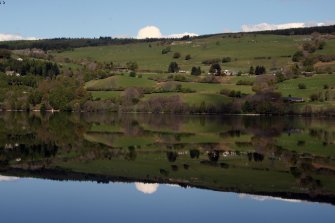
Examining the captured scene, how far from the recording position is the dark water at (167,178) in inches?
966

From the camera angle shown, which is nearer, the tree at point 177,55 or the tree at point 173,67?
the tree at point 173,67

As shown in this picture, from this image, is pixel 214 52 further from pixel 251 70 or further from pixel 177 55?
pixel 251 70

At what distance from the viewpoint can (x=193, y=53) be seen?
180125 mm

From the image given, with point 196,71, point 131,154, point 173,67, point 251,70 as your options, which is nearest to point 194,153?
point 131,154

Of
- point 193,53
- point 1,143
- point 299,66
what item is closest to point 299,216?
point 1,143

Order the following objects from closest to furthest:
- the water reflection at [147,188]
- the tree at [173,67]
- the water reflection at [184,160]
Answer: the water reflection at [147,188] → the water reflection at [184,160] → the tree at [173,67]

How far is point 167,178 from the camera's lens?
109ft

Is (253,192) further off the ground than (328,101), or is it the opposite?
(253,192)

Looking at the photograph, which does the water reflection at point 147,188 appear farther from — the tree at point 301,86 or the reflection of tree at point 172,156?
the tree at point 301,86

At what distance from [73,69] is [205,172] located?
422ft

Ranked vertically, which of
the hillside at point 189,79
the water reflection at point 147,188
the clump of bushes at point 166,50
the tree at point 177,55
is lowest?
the hillside at point 189,79

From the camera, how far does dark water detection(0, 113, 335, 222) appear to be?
2453cm

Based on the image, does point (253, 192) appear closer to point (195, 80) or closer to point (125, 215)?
point (125, 215)

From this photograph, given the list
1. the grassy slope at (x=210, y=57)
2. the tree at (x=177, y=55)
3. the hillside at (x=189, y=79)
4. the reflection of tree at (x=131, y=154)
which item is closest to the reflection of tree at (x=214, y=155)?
the reflection of tree at (x=131, y=154)
